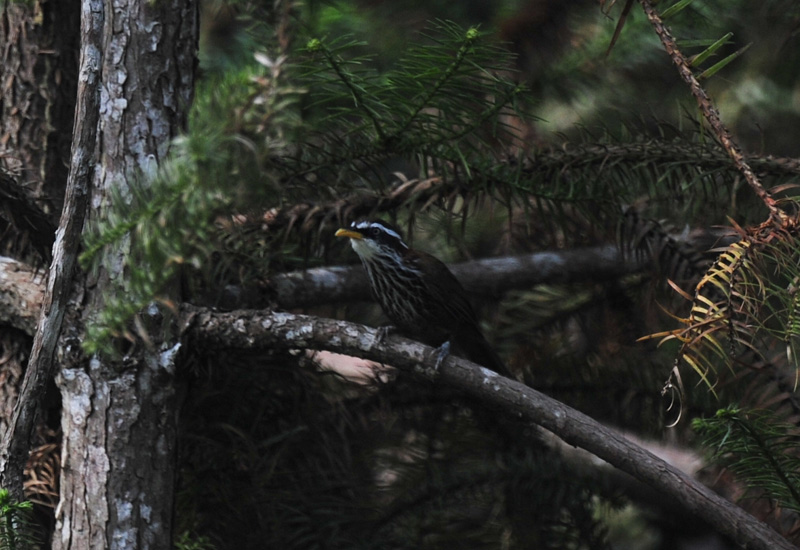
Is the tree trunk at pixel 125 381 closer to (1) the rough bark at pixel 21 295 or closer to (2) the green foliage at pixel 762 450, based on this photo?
(1) the rough bark at pixel 21 295

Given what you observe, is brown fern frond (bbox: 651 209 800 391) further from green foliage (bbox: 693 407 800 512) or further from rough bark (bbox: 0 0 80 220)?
rough bark (bbox: 0 0 80 220)

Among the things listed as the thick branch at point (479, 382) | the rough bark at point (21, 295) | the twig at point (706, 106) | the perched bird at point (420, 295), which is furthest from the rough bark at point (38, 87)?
the twig at point (706, 106)

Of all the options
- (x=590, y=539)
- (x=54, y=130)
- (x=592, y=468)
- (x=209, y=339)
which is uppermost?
(x=54, y=130)

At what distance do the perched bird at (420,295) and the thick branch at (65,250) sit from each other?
1112 millimetres

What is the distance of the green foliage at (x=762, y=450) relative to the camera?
1.41 m

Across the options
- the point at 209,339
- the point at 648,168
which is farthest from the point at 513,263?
the point at 209,339

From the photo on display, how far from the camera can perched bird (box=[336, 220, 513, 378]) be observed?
255cm

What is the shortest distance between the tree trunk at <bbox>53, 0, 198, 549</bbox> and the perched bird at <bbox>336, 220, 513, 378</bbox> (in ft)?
2.78

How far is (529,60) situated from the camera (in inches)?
117

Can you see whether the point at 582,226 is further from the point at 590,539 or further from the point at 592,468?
the point at 590,539

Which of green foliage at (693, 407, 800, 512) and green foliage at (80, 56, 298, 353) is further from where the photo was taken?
green foliage at (693, 407, 800, 512)

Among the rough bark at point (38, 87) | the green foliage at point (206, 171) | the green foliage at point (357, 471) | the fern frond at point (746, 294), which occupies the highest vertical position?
the rough bark at point (38, 87)

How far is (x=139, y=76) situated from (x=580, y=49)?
1757 millimetres

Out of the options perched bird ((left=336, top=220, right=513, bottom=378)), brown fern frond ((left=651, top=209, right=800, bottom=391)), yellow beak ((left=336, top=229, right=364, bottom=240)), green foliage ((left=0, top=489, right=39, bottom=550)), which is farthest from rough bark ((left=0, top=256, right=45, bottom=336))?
brown fern frond ((left=651, top=209, right=800, bottom=391))
